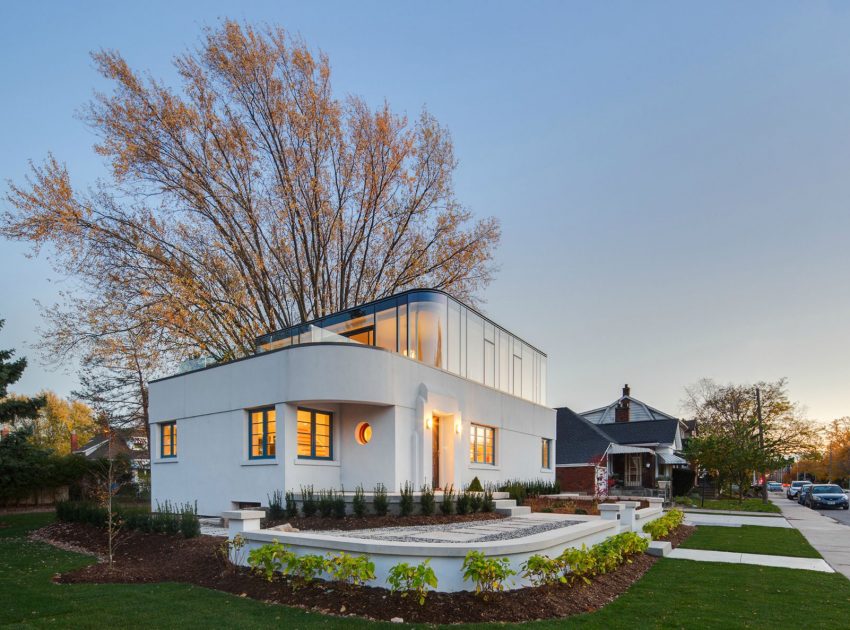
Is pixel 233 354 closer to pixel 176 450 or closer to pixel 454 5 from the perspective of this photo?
pixel 176 450

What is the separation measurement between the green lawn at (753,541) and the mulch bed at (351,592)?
3815 millimetres

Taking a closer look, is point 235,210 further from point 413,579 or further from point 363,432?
point 413,579

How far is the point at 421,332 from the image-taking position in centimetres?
1738

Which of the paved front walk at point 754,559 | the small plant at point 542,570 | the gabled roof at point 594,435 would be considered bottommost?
the gabled roof at point 594,435

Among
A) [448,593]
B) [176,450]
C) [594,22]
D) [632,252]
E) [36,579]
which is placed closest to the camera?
[448,593]

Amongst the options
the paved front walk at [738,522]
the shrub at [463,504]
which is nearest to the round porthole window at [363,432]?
the shrub at [463,504]

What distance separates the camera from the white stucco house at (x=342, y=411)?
48.5 ft

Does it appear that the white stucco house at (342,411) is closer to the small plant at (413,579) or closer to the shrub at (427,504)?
the shrub at (427,504)

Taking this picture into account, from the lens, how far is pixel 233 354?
23.9 m

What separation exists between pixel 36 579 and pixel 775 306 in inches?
1037

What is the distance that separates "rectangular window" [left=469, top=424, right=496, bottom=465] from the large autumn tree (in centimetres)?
782

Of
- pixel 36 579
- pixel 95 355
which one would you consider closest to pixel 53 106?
pixel 95 355

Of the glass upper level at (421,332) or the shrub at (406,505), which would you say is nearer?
the shrub at (406,505)

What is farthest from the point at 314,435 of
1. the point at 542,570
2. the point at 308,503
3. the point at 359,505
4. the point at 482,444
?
the point at 542,570
